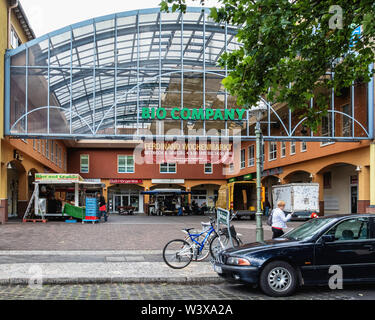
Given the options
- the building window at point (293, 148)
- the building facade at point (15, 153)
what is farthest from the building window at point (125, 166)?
the building window at point (293, 148)

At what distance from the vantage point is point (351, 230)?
7902 mm

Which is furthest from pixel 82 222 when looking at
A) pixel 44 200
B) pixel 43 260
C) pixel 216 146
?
pixel 216 146

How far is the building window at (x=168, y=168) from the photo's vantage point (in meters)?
50.4

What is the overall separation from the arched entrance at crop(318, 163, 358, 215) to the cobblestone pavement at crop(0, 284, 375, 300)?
22.0 metres

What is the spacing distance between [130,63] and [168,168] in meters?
24.9

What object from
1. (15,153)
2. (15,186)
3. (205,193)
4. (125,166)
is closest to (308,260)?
(15,153)

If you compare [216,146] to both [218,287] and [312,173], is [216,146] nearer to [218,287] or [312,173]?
[312,173]

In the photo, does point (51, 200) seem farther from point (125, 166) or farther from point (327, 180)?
point (125, 166)

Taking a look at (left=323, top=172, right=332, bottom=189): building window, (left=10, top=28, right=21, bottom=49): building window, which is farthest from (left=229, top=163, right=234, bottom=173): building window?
(left=10, top=28, right=21, bottom=49): building window

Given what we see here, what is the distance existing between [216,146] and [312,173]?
52.7 feet

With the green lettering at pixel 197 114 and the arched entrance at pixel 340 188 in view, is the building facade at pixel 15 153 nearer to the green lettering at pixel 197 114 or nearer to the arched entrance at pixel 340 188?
the green lettering at pixel 197 114

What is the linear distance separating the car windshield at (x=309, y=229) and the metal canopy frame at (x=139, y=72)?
51.3ft

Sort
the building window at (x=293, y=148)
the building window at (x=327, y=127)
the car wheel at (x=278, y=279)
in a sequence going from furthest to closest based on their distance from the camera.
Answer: the building window at (x=293, y=148) → the building window at (x=327, y=127) → the car wheel at (x=278, y=279)

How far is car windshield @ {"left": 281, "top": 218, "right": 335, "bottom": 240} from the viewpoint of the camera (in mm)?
7980
